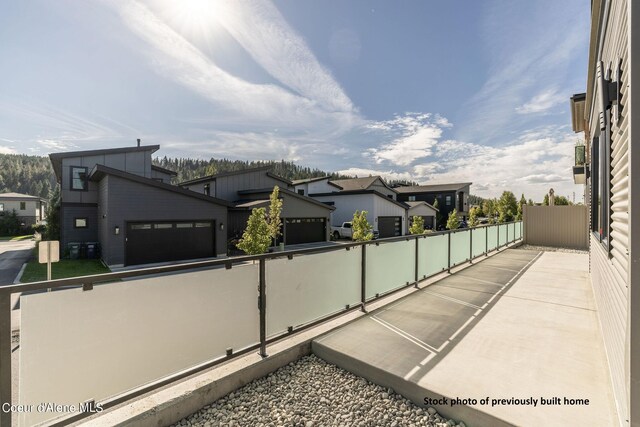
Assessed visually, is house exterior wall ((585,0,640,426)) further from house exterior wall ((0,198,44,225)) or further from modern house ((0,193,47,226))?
modern house ((0,193,47,226))

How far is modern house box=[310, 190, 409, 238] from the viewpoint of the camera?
26031mm

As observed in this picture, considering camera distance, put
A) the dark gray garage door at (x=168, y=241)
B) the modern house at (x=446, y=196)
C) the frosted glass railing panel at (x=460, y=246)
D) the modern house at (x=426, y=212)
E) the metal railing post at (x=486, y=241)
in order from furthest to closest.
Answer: the modern house at (x=446, y=196) → the modern house at (x=426, y=212) → the dark gray garage door at (x=168, y=241) → the metal railing post at (x=486, y=241) → the frosted glass railing panel at (x=460, y=246)

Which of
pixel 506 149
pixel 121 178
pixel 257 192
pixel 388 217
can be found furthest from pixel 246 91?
pixel 388 217

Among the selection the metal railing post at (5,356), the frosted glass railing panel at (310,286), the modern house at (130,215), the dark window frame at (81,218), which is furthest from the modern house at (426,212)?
the metal railing post at (5,356)

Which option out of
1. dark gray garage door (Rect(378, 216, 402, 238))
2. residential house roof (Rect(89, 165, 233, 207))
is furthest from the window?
dark gray garage door (Rect(378, 216, 402, 238))

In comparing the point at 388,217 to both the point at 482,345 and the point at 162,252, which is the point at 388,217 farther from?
the point at 482,345

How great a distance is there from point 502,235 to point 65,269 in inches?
722

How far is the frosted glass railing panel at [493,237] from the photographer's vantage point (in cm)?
1033

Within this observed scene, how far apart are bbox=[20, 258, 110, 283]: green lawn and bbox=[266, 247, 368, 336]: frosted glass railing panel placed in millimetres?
11082

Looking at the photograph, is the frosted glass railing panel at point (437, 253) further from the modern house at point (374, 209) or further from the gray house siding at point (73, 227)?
the modern house at point (374, 209)

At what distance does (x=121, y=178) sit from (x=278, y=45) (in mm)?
9370

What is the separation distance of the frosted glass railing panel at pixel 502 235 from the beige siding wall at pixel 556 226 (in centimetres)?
398

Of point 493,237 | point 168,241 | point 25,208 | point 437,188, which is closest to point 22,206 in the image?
point 25,208

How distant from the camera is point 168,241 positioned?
14.1 m
